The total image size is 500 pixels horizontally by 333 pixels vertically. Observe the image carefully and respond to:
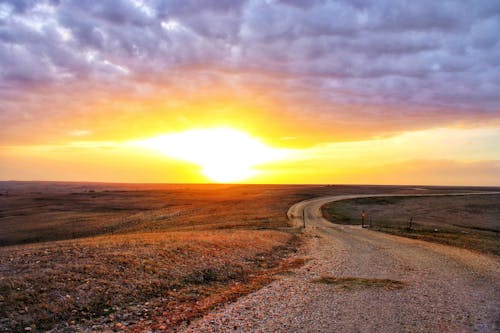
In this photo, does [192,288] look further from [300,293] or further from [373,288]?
[373,288]

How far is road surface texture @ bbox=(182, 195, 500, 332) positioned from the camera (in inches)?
407

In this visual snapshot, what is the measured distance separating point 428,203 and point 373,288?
6414 cm

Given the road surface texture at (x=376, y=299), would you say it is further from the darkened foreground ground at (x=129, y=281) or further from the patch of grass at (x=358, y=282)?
the darkened foreground ground at (x=129, y=281)

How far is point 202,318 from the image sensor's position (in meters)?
10.9

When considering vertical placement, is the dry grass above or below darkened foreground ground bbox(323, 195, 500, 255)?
above

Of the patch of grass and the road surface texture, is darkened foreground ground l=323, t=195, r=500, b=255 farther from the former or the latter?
the patch of grass

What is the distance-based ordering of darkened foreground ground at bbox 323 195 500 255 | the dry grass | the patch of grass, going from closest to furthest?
the dry grass, the patch of grass, darkened foreground ground at bbox 323 195 500 255

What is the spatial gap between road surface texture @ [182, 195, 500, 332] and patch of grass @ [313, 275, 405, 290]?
0.14 feet

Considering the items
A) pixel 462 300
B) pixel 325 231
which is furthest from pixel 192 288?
pixel 325 231

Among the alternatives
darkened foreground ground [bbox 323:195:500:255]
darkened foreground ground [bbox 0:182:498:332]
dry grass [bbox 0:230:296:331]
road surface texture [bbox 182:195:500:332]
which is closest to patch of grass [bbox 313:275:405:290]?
road surface texture [bbox 182:195:500:332]

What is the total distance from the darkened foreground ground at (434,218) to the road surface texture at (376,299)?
29.9 ft

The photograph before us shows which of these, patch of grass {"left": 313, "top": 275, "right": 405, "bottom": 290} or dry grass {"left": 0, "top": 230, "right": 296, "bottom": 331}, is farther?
patch of grass {"left": 313, "top": 275, "right": 405, "bottom": 290}

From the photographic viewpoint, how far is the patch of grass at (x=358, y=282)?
1450 cm

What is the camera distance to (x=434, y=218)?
5034 centimetres
